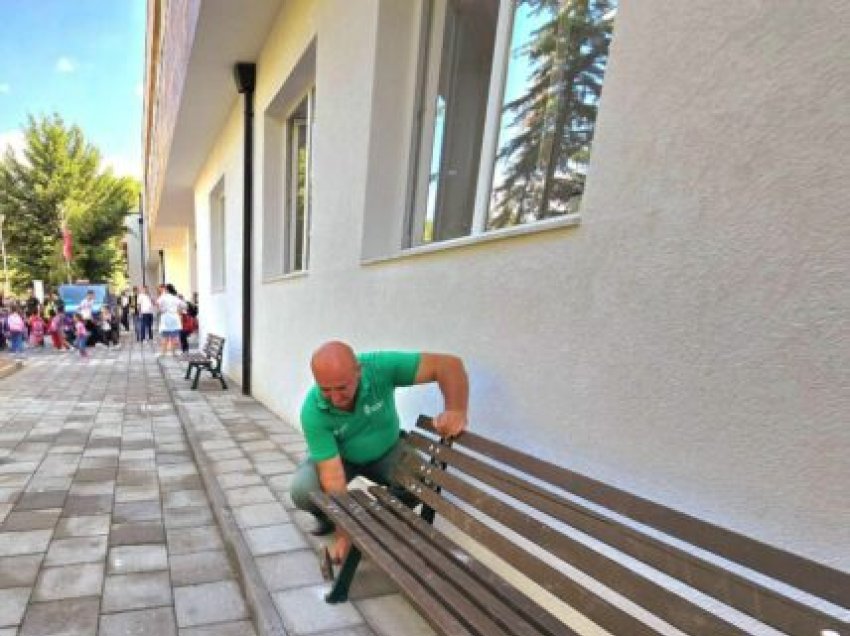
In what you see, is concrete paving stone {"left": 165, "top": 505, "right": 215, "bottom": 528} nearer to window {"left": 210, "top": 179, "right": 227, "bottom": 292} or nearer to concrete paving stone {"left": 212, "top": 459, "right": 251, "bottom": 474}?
concrete paving stone {"left": 212, "top": 459, "right": 251, "bottom": 474}

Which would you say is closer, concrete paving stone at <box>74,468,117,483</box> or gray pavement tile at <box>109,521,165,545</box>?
gray pavement tile at <box>109,521,165,545</box>

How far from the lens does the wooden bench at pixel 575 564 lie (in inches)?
46.1

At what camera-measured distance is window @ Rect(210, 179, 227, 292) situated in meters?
11.4

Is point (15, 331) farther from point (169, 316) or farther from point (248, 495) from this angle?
point (248, 495)

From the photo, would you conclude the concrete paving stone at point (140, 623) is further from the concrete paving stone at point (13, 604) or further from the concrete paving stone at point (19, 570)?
the concrete paving stone at point (19, 570)

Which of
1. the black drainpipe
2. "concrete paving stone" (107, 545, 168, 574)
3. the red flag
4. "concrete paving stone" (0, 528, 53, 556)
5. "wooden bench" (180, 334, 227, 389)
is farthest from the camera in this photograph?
the red flag

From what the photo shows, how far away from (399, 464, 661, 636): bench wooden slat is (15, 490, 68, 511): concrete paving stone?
2.86 metres

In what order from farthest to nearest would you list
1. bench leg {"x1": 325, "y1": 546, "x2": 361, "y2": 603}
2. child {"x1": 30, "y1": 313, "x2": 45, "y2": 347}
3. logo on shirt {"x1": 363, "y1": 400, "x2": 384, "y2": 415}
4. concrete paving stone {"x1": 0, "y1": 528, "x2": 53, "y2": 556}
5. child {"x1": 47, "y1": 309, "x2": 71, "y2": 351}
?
1. child {"x1": 30, "y1": 313, "x2": 45, "y2": 347}
2. child {"x1": 47, "y1": 309, "x2": 71, "y2": 351}
3. concrete paving stone {"x1": 0, "y1": 528, "x2": 53, "y2": 556}
4. logo on shirt {"x1": 363, "y1": 400, "x2": 384, "y2": 415}
5. bench leg {"x1": 325, "y1": 546, "x2": 361, "y2": 603}

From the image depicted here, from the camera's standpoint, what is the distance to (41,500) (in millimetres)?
3809

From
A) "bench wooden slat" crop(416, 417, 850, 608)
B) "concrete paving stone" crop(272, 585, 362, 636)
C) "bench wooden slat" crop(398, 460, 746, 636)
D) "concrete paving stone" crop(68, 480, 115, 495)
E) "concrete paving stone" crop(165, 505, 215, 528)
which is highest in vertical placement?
"bench wooden slat" crop(416, 417, 850, 608)

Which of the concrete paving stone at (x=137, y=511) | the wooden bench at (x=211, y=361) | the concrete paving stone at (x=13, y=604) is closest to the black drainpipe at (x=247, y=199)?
the wooden bench at (x=211, y=361)

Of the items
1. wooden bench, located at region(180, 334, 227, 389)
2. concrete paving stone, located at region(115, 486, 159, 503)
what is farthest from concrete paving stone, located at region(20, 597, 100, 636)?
wooden bench, located at region(180, 334, 227, 389)

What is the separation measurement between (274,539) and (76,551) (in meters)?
1.07

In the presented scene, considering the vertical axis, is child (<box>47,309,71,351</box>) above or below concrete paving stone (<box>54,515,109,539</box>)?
below
